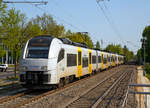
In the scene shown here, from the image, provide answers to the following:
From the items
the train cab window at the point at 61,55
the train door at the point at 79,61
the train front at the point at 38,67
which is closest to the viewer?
the train front at the point at 38,67

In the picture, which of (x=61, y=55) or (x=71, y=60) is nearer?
(x=61, y=55)

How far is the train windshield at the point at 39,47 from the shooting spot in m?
13.5

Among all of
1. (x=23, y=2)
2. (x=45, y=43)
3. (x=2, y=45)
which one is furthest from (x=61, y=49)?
(x=2, y=45)

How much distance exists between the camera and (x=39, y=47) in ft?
45.2

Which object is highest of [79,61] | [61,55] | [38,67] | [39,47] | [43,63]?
[39,47]

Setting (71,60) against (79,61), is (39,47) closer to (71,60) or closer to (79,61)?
(71,60)

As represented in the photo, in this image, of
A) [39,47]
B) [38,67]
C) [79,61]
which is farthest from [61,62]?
[79,61]

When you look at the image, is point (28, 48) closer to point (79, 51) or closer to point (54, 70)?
point (54, 70)

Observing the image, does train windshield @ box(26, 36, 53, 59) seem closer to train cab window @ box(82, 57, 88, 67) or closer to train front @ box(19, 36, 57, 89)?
train front @ box(19, 36, 57, 89)

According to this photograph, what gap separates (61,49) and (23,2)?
4139 millimetres

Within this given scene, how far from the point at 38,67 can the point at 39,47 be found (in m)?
1.43

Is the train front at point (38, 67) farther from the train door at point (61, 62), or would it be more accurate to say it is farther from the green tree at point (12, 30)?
the green tree at point (12, 30)

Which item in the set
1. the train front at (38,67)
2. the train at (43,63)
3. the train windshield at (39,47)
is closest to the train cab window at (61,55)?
the train at (43,63)

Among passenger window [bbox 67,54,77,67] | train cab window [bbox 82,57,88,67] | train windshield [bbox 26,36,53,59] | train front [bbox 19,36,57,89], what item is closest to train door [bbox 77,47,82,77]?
passenger window [bbox 67,54,77,67]
